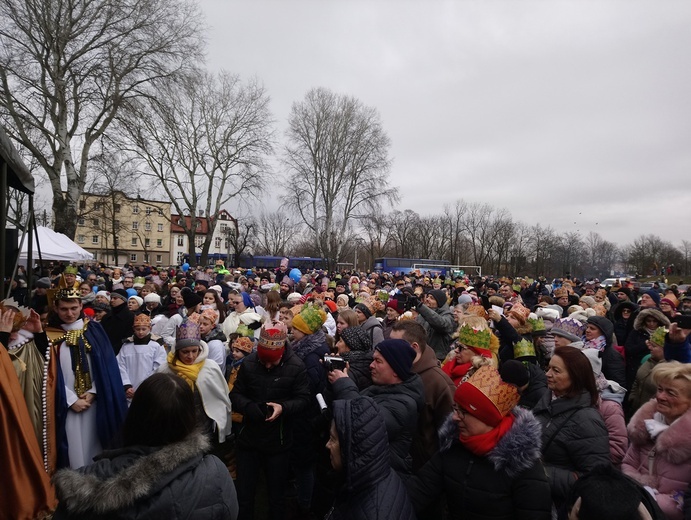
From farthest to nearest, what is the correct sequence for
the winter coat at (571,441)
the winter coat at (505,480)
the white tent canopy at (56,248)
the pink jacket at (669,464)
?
the white tent canopy at (56,248) < the winter coat at (571,441) < the pink jacket at (669,464) < the winter coat at (505,480)

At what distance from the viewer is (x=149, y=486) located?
5.69 feet

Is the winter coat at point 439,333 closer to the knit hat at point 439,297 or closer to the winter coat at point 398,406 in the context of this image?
the knit hat at point 439,297

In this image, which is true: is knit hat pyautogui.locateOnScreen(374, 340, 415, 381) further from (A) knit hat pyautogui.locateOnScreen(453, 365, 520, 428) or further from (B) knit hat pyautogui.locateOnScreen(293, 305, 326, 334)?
(B) knit hat pyautogui.locateOnScreen(293, 305, 326, 334)

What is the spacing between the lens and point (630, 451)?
9.39 ft

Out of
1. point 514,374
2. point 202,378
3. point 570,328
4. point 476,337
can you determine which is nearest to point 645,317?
point 570,328

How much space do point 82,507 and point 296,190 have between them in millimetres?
36383

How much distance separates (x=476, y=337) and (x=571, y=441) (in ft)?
4.83

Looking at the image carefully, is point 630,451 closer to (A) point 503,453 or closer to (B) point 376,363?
(A) point 503,453

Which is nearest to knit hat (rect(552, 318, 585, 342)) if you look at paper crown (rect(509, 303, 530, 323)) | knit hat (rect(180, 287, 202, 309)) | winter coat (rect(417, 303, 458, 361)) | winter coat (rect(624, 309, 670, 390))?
paper crown (rect(509, 303, 530, 323))

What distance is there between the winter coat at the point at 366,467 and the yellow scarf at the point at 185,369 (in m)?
2.20

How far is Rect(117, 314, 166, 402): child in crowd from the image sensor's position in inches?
191

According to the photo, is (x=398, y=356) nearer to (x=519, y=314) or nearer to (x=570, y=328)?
(x=570, y=328)

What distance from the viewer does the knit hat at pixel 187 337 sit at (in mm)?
→ 4051

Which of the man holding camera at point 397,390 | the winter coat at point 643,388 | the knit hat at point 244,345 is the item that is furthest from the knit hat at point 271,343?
the winter coat at point 643,388
